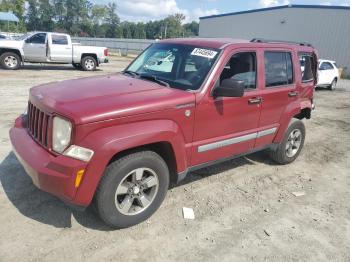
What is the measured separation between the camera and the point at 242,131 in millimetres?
4648

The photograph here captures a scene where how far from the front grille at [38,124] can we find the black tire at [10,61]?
44.9 ft

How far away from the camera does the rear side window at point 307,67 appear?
575cm

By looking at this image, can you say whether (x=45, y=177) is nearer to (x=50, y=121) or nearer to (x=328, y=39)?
(x=50, y=121)

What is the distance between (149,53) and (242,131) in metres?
1.72

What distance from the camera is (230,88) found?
390 cm

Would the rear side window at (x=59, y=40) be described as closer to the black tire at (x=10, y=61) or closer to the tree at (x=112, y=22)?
the black tire at (x=10, y=61)

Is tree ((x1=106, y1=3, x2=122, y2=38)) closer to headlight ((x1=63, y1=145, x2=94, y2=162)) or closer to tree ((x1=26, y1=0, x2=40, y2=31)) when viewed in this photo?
tree ((x1=26, y1=0, x2=40, y2=31))

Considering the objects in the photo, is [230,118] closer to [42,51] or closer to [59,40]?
[42,51]

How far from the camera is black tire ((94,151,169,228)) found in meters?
3.31

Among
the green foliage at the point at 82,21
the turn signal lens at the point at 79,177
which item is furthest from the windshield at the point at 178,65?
the green foliage at the point at 82,21

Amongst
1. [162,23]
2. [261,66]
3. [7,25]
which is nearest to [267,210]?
[261,66]

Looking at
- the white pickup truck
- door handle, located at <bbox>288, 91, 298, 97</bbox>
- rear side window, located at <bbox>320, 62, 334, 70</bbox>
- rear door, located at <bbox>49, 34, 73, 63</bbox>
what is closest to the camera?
door handle, located at <bbox>288, 91, 298, 97</bbox>

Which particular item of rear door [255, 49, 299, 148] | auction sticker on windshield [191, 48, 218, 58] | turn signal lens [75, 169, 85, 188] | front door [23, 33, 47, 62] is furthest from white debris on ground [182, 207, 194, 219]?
front door [23, 33, 47, 62]

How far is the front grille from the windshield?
1421 millimetres
